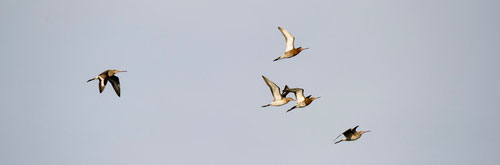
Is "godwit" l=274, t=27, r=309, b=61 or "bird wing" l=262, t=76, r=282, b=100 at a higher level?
"godwit" l=274, t=27, r=309, b=61

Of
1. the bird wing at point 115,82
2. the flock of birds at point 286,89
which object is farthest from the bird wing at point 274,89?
the bird wing at point 115,82

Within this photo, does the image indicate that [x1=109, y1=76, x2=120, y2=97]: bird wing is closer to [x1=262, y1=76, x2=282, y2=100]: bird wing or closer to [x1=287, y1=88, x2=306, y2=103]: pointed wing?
[x1=262, y1=76, x2=282, y2=100]: bird wing

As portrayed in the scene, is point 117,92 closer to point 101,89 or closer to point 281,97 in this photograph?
point 101,89

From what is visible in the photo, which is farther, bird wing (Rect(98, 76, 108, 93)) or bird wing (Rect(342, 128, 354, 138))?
bird wing (Rect(342, 128, 354, 138))

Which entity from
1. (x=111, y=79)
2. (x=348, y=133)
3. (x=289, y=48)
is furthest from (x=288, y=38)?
(x=111, y=79)

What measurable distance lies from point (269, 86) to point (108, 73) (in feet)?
28.2

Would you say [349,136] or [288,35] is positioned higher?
[288,35]

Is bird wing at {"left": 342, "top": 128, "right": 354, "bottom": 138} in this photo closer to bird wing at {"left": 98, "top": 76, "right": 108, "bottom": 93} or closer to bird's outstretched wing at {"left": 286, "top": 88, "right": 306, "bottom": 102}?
bird's outstretched wing at {"left": 286, "top": 88, "right": 306, "bottom": 102}

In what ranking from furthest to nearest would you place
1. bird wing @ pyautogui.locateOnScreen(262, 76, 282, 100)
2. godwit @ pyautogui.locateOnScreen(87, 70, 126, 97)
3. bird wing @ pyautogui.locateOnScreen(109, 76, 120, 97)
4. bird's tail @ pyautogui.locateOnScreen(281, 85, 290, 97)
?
bird wing @ pyautogui.locateOnScreen(109, 76, 120, 97) < godwit @ pyautogui.locateOnScreen(87, 70, 126, 97) < bird's tail @ pyautogui.locateOnScreen(281, 85, 290, 97) < bird wing @ pyautogui.locateOnScreen(262, 76, 282, 100)

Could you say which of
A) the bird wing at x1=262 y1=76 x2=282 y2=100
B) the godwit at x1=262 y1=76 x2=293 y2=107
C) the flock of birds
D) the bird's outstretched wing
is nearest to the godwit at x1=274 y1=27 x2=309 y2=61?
the flock of birds

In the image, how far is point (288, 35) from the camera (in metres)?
50.9

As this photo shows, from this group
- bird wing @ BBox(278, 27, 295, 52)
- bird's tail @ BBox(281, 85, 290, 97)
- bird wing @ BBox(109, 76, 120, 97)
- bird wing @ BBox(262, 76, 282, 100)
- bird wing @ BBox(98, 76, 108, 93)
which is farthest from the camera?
bird wing @ BBox(109, 76, 120, 97)

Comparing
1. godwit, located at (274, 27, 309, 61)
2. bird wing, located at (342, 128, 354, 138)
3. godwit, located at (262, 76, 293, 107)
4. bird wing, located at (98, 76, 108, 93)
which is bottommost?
bird wing, located at (342, 128, 354, 138)

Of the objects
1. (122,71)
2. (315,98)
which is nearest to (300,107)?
(315,98)
